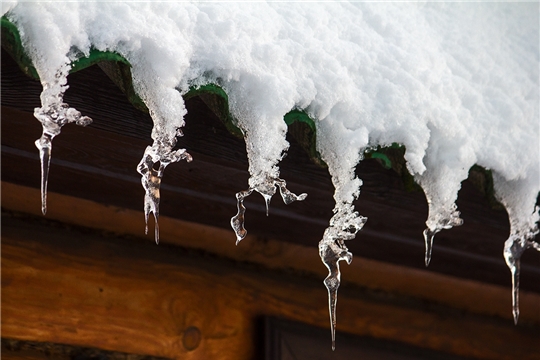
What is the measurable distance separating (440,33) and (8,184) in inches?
45.2

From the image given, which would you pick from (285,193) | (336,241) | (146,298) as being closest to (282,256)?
(146,298)

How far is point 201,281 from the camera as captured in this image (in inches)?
71.4

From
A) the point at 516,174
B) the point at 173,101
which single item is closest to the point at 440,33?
the point at 516,174

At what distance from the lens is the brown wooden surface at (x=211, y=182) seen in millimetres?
1255

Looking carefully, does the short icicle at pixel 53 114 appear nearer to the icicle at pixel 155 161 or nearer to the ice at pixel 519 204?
the icicle at pixel 155 161

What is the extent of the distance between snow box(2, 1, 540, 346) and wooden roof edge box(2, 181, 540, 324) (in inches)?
19.2

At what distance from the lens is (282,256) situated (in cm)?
192

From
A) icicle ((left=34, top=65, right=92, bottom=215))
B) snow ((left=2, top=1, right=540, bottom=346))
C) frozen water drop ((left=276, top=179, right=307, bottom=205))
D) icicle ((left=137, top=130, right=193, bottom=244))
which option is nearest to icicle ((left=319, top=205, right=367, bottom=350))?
Answer: snow ((left=2, top=1, right=540, bottom=346))

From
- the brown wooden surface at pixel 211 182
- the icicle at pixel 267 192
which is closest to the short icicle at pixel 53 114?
the brown wooden surface at pixel 211 182

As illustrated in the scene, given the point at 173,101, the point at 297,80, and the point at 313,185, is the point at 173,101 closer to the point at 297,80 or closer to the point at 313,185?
the point at 297,80

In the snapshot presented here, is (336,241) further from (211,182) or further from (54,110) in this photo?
(54,110)

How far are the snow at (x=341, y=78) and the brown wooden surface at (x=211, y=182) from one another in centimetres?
13

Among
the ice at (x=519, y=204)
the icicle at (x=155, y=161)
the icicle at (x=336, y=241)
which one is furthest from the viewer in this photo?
the ice at (x=519, y=204)

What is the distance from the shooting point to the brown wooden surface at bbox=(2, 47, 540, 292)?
125cm
